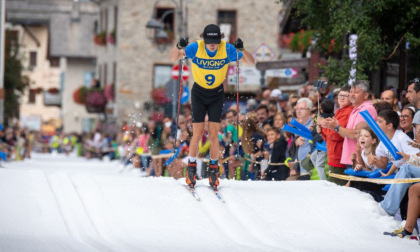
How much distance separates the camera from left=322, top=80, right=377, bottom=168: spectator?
11758 mm

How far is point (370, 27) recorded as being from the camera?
55.7 feet

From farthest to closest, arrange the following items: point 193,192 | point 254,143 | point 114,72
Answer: point 114,72 → point 254,143 → point 193,192

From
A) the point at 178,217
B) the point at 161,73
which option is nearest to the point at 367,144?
the point at 178,217

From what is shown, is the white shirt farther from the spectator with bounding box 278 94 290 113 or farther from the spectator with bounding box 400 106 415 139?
the spectator with bounding box 278 94 290 113

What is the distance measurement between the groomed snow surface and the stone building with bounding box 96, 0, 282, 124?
32.4 meters

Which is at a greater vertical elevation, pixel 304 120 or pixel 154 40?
pixel 154 40

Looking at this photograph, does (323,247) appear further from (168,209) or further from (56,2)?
(56,2)

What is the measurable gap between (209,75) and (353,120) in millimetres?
1937

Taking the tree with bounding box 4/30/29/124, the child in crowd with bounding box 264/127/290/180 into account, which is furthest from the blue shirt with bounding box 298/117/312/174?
the tree with bounding box 4/30/29/124

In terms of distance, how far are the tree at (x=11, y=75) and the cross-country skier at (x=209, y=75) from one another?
35.2 metres

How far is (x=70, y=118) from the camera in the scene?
73.2m

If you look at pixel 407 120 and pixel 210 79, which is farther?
pixel 210 79

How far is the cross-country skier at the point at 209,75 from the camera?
39.3ft

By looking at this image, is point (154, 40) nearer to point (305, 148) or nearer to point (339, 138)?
point (305, 148)
